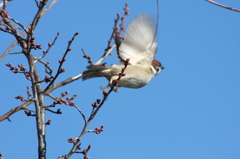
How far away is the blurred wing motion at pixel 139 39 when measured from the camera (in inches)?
210

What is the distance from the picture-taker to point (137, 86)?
20.1 feet

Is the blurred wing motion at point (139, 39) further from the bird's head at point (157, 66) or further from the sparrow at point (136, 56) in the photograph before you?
the bird's head at point (157, 66)

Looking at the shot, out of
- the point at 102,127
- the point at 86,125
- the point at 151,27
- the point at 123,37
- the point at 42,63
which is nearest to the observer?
the point at 86,125

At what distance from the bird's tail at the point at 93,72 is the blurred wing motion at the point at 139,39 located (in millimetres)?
351

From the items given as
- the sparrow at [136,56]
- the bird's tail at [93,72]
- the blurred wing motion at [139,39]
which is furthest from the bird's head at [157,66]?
the bird's tail at [93,72]

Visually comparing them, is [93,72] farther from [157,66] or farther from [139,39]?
[157,66]

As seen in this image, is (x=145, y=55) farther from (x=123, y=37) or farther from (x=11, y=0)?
(x=11, y=0)

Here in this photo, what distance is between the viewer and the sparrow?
537 cm

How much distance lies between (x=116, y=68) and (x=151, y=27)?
864 millimetres

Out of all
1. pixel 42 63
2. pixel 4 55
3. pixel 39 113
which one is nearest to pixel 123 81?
pixel 42 63

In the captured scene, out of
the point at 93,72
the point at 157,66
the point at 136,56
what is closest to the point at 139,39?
the point at 136,56

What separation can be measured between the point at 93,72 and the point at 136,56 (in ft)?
2.96

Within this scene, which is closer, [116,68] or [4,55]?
[4,55]

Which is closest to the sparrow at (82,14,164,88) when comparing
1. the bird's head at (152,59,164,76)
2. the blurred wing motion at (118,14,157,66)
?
the blurred wing motion at (118,14,157,66)
